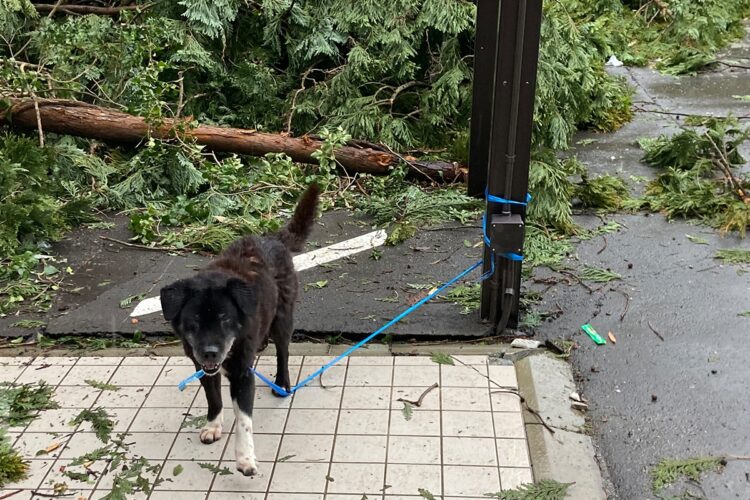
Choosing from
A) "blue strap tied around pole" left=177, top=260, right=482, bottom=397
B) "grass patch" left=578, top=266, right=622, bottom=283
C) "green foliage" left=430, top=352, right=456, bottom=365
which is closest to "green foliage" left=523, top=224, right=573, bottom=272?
"grass patch" left=578, top=266, right=622, bottom=283

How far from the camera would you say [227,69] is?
862 centimetres

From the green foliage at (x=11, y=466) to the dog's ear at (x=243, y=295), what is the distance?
1525 millimetres

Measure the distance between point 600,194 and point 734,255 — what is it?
4.65 feet

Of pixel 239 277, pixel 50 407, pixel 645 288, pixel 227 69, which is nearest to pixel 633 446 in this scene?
pixel 645 288

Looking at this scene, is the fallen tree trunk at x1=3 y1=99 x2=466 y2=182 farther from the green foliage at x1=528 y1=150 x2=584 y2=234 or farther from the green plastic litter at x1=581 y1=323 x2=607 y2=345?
the green plastic litter at x1=581 y1=323 x2=607 y2=345

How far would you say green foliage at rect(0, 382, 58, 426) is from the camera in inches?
171

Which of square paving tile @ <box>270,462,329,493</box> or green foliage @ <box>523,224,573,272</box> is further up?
green foliage @ <box>523,224,573,272</box>

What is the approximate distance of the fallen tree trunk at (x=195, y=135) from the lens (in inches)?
293

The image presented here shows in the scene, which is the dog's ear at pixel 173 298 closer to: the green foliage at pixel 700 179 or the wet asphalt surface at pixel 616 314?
the wet asphalt surface at pixel 616 314

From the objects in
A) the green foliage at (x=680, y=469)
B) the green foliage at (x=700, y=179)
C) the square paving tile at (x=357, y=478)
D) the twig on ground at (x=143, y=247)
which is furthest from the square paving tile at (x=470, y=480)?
the green foliage at (x=700, y=179)

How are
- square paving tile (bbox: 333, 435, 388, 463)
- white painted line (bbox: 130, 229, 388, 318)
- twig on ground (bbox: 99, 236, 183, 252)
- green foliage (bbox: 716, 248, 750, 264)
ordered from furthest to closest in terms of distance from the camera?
twig on ground (bbox: 99, 236, 183, 252) < white painted line (bbox: 130, 229, 388, 318) < green foliage (bbox: 716, 248, 750, 264) < square paving tile (bbox: 333, 435, 388, 463)

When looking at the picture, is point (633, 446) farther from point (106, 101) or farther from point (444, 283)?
point (106, 101)

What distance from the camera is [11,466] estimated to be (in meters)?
3.89

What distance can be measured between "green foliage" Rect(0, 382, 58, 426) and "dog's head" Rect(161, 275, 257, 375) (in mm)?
1439
